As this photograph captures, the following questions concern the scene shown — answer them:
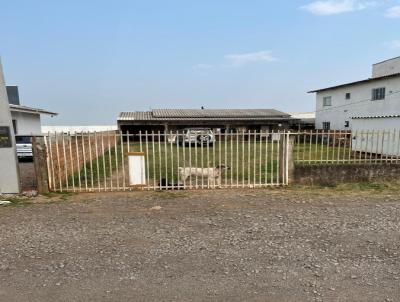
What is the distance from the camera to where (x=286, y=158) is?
768 cm

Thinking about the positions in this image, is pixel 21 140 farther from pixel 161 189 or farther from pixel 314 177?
pixel 314 177

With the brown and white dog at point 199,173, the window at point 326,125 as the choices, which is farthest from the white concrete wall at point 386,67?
the brown and white dog at point 199,173

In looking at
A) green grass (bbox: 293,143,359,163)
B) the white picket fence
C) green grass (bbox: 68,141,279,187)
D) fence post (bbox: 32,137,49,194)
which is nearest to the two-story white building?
the white picket fence

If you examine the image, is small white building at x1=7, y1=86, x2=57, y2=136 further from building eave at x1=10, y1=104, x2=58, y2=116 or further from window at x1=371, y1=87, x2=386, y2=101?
window at x1=371, y1=87, x2=386, y2=101

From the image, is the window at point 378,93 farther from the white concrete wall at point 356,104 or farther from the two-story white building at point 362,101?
the white concrete wall at point 356,104

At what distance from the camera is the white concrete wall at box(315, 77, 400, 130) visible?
2095 cm

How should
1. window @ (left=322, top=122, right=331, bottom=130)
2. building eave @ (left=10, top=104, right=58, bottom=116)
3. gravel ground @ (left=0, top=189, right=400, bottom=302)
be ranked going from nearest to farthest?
gravel ground @ (left=0, top=189, right=400, bottom=302), building eave @ (left=10, top=104, right=58, bottom=116), window @ (left=322, top=122, right=331, bottom=130)

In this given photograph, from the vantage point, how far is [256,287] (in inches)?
118

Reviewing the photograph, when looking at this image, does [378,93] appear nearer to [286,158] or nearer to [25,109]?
[286,158]

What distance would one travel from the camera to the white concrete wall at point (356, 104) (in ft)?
68.7

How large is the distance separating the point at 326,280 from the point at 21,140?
13.8 meters

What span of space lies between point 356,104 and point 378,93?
7.60ft

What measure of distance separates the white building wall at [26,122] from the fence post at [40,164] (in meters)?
11.0

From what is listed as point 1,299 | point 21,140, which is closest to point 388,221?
point 1,299
